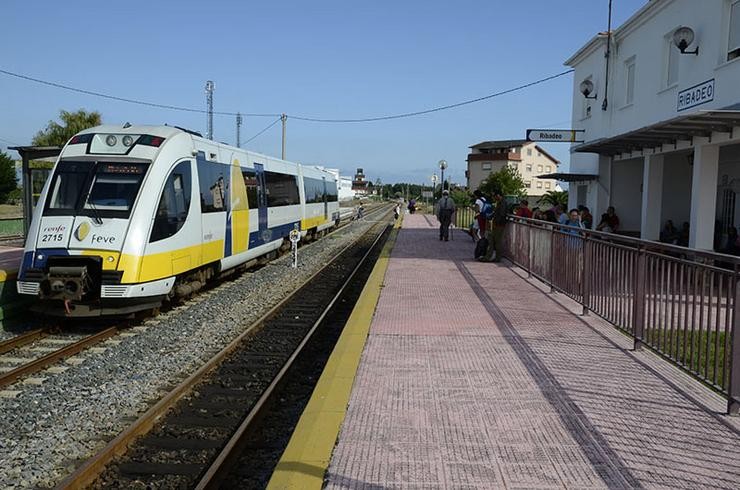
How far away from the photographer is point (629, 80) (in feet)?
61.2

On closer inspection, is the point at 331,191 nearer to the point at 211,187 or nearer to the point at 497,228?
the point at 497,228

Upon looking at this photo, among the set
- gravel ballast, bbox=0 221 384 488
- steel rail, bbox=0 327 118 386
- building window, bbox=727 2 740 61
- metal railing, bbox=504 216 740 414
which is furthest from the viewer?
building window, bbox=727 2 740 61

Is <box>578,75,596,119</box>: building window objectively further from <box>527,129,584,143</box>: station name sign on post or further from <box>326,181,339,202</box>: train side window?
<box>326,181,339,202</box>: train side window

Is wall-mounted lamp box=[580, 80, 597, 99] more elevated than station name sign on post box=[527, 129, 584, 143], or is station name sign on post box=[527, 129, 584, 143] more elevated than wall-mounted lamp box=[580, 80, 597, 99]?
wall-mounted lamp box=[580, 80, 597, 99]

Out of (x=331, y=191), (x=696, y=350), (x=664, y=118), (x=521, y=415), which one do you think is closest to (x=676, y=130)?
(x=664, y=118)

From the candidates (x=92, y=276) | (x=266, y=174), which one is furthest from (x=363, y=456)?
(x=266, y=174)

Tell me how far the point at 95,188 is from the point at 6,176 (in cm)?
5442

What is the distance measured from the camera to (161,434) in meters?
5.52

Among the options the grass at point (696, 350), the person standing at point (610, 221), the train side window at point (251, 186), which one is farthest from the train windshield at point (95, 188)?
the person standing at point (610, 221)

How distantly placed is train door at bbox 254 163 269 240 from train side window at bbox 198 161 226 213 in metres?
3.01

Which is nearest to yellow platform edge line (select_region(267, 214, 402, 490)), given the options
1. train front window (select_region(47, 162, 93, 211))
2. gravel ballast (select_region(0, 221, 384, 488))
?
gravel ballast (select_region(0, 221, 384, 488))

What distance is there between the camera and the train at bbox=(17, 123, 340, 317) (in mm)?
8945

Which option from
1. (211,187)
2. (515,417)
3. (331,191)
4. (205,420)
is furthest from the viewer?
(331,191)

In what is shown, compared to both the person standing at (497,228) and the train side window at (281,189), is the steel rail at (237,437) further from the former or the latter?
the train side window at (281,189)
